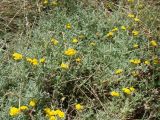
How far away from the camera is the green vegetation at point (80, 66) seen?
108 inches

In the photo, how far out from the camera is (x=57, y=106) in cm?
286

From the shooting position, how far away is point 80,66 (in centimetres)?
308

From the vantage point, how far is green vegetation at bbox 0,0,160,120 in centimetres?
273

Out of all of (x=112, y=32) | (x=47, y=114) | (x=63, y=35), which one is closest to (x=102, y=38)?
(x=112, y=32)

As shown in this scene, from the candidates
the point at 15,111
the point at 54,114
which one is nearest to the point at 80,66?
the point at 54,114

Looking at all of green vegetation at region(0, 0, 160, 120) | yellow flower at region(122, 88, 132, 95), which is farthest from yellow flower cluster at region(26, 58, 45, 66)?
yellow flower at region(122, 88, 132, 95)

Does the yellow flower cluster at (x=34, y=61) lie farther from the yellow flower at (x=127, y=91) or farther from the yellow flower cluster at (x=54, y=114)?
the yellow flower at (x=127, y=91)

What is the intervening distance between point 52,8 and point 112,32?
89 cm

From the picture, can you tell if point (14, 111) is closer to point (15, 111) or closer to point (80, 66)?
point (15, 111)

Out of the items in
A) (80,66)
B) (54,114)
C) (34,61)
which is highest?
(34,61)

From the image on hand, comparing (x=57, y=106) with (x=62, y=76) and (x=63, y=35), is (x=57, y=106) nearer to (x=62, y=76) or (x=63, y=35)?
(x=62, y=76)

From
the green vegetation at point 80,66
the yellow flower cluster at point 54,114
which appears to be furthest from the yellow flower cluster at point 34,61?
the yellow flower cluster at point 54,114

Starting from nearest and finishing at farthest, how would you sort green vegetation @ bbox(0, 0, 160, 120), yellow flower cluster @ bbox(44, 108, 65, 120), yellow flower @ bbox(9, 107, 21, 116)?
1. yellow flower @ bbox(9, 107, 21, 116)
2. yellow flower cluster @ bbox(44, 108, 65, 120)
3. green vegetation @ bbox(0, 0, 160, 120)

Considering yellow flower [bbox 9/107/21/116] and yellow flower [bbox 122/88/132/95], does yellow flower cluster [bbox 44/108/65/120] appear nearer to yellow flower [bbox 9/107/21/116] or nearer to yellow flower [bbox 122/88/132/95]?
yellow flower [bbox 9/107/21/116]
